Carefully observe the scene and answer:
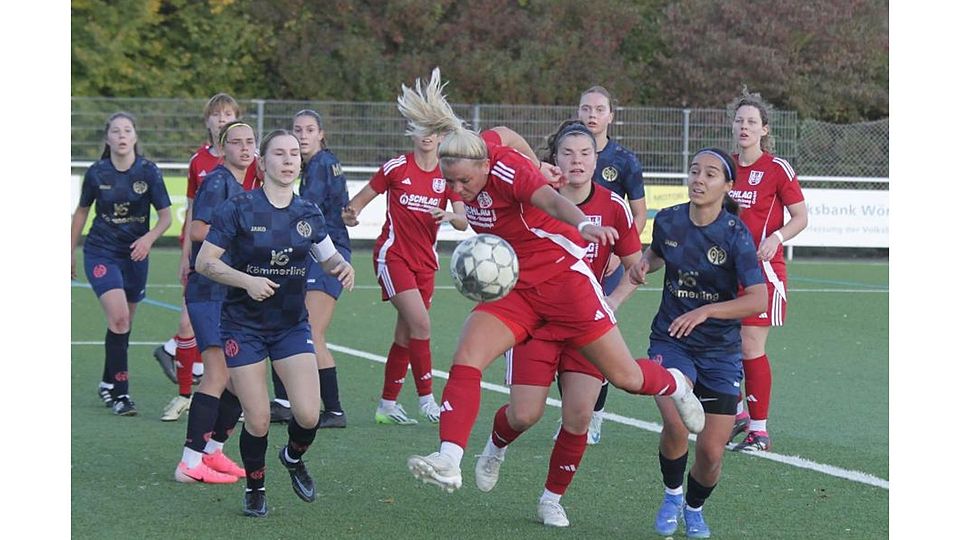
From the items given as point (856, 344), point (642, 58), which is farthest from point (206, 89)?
point (856, 344)

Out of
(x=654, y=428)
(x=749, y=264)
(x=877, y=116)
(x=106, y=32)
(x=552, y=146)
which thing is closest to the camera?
(x=749, y=264)

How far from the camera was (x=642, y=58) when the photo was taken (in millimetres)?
30875

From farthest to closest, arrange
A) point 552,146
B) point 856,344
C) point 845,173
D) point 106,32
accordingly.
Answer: point 106,32
point 845,173
point 856,344
point 552,146

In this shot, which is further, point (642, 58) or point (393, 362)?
point (642, 58)

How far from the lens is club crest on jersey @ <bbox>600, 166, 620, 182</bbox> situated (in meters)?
8.12

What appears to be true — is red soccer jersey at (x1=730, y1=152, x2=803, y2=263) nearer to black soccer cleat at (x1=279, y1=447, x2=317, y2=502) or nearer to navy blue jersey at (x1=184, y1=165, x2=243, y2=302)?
navy blue jersey at (x1=184, y1=165, x2=243, y2=302)

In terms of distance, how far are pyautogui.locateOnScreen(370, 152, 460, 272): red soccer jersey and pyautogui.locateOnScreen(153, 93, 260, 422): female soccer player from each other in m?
1.08

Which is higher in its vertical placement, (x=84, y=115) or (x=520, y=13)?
(x=520, y=13)

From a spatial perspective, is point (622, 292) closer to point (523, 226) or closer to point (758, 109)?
point (523, 226)

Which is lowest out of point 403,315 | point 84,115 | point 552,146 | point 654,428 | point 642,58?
point 654,428

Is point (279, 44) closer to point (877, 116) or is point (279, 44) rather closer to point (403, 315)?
point (877, 116)

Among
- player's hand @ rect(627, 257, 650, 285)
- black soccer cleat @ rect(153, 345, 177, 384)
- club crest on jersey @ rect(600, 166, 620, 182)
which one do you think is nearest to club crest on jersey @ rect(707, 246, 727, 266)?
player's hand @ rect(627, 257, 650, 285)

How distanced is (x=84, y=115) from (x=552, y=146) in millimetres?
18575

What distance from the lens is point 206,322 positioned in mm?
7484
